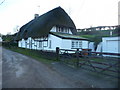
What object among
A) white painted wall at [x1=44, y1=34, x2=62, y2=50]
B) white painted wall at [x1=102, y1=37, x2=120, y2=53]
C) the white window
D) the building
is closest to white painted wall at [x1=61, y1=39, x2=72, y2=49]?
the building

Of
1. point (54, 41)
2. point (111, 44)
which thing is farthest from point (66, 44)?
point (111, 44)

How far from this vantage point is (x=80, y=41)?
18.1 m

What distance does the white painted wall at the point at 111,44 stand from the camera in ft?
51.3

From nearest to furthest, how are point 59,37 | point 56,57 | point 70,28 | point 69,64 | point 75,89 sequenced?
point 75,89 → point 69,64 → point 56,57 → point 59,37 → point 70,28

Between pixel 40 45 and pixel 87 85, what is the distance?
16921 millimetres

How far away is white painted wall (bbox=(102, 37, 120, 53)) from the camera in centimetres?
1565

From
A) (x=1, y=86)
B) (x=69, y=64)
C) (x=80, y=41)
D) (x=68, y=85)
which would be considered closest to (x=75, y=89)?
(x=68, y=85)

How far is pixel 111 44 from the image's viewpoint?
54.1ft

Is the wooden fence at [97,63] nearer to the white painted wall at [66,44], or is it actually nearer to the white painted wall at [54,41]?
the white painted wall at [66,44]

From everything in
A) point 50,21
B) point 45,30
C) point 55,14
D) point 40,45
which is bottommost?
point 40,45

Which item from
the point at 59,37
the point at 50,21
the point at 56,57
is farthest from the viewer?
the point at 50,21

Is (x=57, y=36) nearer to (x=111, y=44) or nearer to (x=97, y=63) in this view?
(x=111, y=44)

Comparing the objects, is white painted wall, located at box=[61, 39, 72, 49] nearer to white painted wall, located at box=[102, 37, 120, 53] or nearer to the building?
the building

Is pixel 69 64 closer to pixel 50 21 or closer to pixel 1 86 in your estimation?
pixel 1 86
